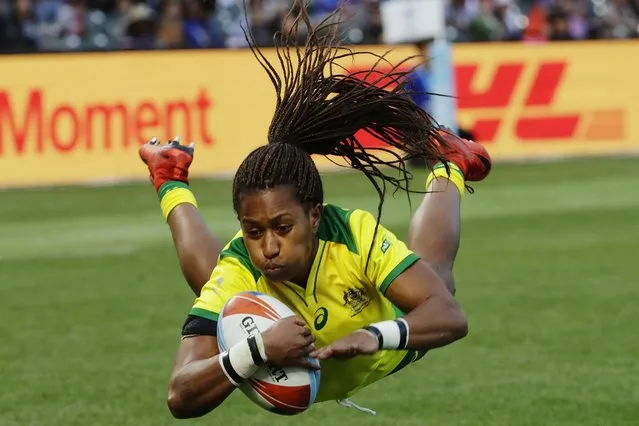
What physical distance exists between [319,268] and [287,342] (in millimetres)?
652

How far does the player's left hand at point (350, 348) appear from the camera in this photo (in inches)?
171

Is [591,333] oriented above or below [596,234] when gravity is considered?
above

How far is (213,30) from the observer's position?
1980 centimetres

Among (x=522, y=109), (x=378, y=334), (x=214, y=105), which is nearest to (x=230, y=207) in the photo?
(x=214, y=105)

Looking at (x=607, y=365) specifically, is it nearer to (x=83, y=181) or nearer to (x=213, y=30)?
(x=83, y=181)

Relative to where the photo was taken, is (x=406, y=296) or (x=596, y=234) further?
(x=596, y=234)

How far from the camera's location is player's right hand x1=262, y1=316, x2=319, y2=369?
4.38 meters

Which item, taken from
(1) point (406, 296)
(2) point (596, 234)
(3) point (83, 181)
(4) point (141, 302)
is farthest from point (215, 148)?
(1) point (406, 296)

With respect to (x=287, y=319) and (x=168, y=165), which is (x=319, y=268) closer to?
(x=287, y=319)

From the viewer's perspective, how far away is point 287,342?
4.37m

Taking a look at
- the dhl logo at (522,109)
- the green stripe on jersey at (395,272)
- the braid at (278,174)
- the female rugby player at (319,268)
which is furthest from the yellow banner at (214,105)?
the green stripe on jersey at (395,272)

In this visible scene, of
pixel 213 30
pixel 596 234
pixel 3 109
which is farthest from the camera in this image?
pixel 213 30

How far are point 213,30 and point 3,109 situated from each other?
13.9ft

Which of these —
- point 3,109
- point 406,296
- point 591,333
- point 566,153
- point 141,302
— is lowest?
point 566,153
